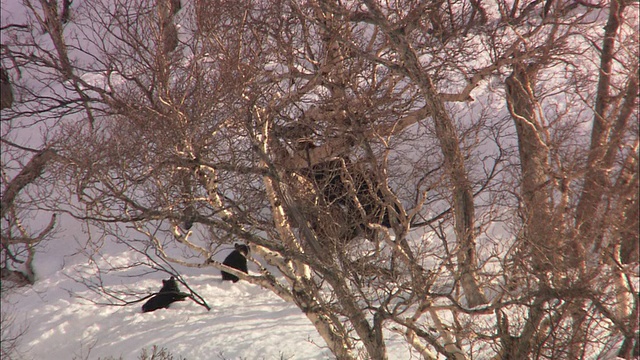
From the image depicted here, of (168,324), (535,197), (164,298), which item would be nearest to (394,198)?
(535,197)

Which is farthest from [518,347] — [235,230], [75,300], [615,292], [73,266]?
[73,266]

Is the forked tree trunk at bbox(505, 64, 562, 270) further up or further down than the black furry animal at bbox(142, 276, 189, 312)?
further up

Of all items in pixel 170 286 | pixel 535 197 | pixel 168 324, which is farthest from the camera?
pixel 170 286

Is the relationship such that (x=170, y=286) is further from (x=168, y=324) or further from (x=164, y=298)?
(x=168, y=324)

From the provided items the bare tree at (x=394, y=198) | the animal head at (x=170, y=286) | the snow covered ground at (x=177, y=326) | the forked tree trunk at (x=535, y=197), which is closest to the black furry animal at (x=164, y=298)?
the animal head at (x=170, y=286)

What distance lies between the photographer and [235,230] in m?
7.07

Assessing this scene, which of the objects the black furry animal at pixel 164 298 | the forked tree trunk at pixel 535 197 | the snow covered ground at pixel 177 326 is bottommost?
the snow covered ground at pixel 177 326

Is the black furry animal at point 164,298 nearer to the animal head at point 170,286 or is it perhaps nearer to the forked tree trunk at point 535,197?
the animal head at point 170,286

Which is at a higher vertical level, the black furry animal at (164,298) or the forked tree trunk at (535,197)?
the forked tree trunk at (535,197)

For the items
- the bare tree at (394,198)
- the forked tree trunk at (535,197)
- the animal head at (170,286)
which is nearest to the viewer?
the bare tree at (394,198)

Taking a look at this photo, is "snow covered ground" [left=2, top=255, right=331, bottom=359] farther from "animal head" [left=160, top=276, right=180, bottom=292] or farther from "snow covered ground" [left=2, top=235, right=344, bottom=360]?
"animal head" [left=160, top=276, right=180, bottom=292]

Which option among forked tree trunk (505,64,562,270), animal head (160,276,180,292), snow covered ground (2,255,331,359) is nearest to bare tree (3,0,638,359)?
forked tree trunk (505,64,562,270)

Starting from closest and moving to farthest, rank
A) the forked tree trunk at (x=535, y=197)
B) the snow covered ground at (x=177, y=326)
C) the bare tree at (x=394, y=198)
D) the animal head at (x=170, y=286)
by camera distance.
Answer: the bare tree at (x=394, y=198) → the forked tree trunk at (x=535, y=197) → the snow covered ground at (x=177, y=326) → the animal head at (x=170, y=286)

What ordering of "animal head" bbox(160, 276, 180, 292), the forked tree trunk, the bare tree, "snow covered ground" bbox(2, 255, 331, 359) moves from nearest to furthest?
the bare tree
the forked tree trunk
"snow covered ground" bbox(2, 255, 331, 359)
"animal head" bbox(160, 276, 180, 292)
